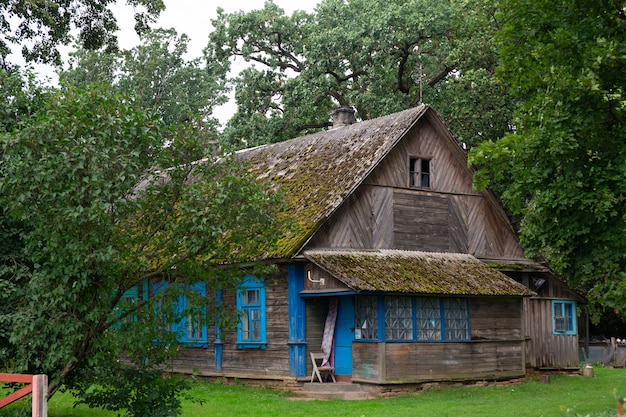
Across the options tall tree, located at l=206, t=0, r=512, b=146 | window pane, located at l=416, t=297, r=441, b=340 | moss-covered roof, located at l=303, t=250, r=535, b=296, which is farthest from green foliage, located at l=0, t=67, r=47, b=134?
tall tree, located at l=206, t=0, r=512, b=146

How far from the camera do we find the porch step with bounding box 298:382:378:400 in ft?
68.1

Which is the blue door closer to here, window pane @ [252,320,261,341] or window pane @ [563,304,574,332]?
window pane @ [252,320,261,341]

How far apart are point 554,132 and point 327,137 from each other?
11.3 meters

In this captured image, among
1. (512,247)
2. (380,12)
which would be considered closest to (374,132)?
(512,247)

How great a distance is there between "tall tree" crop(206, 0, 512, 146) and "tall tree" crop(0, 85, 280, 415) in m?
22.3

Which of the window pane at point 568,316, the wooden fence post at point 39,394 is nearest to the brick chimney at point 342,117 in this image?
the window pane at point 568,316

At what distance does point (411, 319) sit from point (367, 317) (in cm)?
118

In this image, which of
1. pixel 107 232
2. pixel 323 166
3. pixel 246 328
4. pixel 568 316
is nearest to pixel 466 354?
pixel 246 328

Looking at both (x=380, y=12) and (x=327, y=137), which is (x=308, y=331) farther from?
(x=380, y=12)

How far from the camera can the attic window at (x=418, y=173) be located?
2503 cm

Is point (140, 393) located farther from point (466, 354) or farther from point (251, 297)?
point (466, 354)

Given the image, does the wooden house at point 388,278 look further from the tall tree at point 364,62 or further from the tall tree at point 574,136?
the tall tree at point 364,62

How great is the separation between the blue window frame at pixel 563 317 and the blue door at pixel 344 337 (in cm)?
903

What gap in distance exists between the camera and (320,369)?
2189 centimetres
